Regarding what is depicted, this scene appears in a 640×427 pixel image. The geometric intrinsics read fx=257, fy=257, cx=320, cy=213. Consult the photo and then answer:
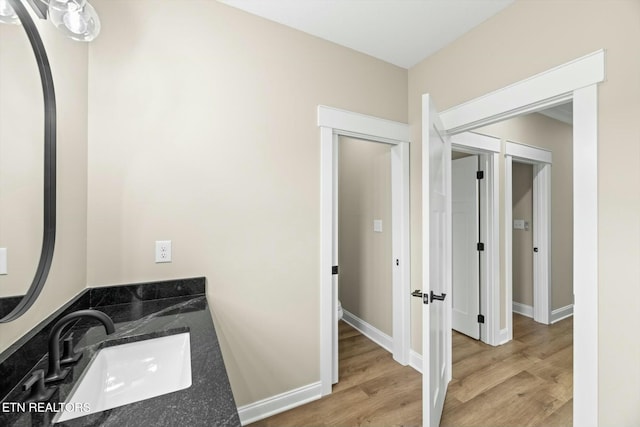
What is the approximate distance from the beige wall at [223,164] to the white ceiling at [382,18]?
0.09 metres

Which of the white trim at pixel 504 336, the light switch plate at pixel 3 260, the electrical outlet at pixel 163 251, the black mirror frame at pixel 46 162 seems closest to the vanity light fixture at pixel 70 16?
the black mirror frame at pixel 46 162

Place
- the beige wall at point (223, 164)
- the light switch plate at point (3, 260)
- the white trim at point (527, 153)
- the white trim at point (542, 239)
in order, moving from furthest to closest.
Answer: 1. the white trim at point (542, 239)
2. the white trim at point (527, 153)
3. the beige wall at point (223, 164)
4. the light switch plate at point (3, 260)

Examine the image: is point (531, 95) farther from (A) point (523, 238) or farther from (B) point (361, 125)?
(A) point (523, 238)

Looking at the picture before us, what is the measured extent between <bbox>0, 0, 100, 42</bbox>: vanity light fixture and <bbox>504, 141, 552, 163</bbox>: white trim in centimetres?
340

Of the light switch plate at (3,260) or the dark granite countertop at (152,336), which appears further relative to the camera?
the light switch plate at (3,260)

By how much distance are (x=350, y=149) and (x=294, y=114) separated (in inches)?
57.7

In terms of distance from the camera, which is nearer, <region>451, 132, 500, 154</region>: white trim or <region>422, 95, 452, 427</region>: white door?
<region>422, 95, 452, 427</region>: white door

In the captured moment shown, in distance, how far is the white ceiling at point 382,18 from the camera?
5.39 feet

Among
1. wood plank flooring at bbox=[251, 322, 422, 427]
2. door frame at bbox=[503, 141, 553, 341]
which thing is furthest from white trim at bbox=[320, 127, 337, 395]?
door frame at bbox=[503, 141, 553, 341]

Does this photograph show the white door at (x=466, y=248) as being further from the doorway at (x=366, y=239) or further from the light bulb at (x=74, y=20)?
the light bulb at (x=74, y=20)

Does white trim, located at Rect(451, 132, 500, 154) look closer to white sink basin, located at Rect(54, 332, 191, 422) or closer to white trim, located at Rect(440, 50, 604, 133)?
white trim, located at Rect(440, 50, 604, 133)

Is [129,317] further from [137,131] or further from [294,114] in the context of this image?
[294,114]

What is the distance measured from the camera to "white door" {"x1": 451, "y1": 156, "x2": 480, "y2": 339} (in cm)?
279

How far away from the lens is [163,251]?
4.84 feet
